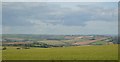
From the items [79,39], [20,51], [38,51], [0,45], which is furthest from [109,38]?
[0,45]

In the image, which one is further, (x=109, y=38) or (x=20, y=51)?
(x=109, y=38)

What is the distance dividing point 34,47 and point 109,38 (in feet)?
33.3

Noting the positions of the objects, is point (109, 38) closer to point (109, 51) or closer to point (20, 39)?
point (109, 51)

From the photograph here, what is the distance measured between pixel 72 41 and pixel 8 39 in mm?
8283

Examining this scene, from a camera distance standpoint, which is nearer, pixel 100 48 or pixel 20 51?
pixel 20 51

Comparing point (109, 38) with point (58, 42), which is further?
point (109, 38)

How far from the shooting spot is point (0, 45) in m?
30.5

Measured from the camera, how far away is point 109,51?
31.3m

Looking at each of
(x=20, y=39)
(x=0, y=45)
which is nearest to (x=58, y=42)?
(x=20, y=39)

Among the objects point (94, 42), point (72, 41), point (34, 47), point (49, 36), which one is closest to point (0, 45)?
point (34, 47)

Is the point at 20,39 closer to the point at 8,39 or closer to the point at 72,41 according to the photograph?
the point at 8,39

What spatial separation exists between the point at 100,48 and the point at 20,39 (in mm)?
10499

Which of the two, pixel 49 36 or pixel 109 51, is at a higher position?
pixel 49 36

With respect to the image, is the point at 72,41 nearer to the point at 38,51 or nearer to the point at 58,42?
the point at 58,42
